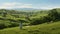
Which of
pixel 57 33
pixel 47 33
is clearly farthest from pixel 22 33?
pixel 57 33

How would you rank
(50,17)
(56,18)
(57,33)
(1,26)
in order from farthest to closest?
(50,17)
(56,18)
(1,26)
(57,33)

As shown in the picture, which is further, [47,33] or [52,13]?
[52,13]

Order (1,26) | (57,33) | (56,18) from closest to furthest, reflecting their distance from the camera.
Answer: (57,33) → (1,26) → (56,18)

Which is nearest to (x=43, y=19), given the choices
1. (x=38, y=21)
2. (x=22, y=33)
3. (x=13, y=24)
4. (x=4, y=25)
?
(x=38, y=21)

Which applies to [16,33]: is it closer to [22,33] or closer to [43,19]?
[22,33]

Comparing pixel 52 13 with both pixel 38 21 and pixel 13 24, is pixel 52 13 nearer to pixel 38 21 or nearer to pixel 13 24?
pixel 38 21

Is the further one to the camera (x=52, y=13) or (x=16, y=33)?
(x=52, y=13)

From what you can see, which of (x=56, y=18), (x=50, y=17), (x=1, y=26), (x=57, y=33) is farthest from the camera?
(x=50, y=17)

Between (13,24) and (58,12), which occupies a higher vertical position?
(58,12)
